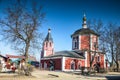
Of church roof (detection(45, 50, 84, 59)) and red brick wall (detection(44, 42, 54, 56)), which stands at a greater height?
red brick wall (detection(44, 42, 54, 56))

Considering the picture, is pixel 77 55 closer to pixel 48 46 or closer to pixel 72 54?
pixel 72 54

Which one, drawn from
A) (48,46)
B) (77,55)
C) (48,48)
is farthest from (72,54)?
(48,46)

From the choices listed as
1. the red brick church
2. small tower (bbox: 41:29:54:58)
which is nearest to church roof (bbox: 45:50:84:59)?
the red brick church

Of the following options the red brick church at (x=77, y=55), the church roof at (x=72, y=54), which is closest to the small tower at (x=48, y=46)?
the red brick church at (x=77, y=55)

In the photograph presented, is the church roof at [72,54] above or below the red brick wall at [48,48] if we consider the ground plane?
below

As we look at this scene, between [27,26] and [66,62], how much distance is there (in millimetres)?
24286

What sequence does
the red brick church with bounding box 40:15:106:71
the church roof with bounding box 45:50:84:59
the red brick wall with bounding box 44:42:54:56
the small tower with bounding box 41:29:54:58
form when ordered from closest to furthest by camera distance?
the red brick church with bounding box 40:15:106:71 → the church roof with bounding box 45:50:84:59 → the small tower with bounding box 41:29:54:58 → the red brick wall with bounding box 44:42:54:56

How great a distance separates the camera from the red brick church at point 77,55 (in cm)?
4609

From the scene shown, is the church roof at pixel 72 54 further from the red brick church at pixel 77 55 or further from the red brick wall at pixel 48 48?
the red brick wall at pixel 48 48

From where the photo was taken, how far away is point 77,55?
50.1m

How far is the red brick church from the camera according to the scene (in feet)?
151

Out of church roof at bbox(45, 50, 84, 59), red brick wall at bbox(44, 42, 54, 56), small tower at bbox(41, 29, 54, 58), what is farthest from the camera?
red brick wall at bbox(44, 42, 54, 56)

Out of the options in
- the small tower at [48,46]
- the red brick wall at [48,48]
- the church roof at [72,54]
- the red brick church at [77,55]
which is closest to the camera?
the red brick church at [77,55]

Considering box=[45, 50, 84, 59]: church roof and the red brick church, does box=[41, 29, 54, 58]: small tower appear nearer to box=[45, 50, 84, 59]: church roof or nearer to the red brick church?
the red brick church
